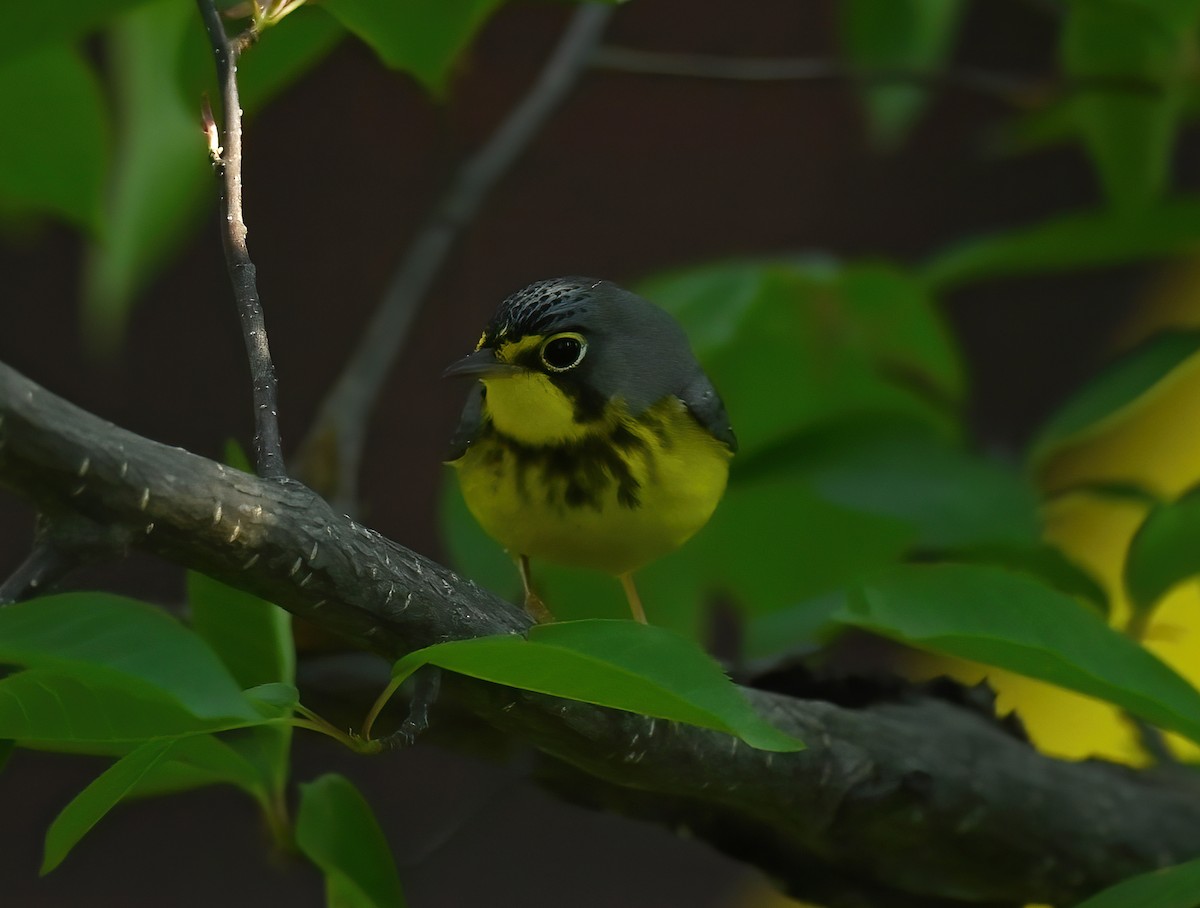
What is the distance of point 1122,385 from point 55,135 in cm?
46

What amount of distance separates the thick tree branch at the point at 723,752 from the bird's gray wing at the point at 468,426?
19 centimetres

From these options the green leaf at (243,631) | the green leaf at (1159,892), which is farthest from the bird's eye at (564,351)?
the green leaf at (1159,892)

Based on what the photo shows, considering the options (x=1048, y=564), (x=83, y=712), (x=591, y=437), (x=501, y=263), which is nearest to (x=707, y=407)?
(x=591, y=437)

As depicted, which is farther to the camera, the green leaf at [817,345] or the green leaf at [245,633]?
the green leaf at [817,345]

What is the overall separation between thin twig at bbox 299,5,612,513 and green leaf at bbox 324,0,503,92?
29 centimetres

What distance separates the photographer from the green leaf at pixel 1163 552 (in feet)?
1.88

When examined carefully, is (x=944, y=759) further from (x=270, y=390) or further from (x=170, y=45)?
(x=170, y=45)

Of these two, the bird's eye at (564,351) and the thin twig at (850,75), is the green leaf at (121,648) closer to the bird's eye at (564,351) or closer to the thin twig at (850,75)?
the bird's eye at (564,351)

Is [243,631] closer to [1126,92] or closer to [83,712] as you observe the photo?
[83,712]

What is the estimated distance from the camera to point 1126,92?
26.5 inches

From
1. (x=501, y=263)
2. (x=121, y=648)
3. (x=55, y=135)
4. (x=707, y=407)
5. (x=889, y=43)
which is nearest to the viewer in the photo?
(x=121, y=648)

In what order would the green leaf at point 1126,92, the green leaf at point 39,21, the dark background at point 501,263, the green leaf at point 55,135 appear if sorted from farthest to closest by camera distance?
the dark background at point 501,263 < the green leaf at point 1126,92 < the green leaf at point 55,135 < the green leaf at point 39,21

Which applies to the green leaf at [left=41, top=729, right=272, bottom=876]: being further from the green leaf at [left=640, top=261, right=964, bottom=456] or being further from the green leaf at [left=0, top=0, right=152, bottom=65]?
the green leaf at [left=640, top=261, right=964, bottom=456]

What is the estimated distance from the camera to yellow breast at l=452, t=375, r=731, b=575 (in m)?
0.62
